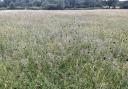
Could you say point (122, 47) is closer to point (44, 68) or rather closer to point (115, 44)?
point (115, 44)

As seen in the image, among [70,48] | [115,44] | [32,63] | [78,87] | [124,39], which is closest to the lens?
[78,87]

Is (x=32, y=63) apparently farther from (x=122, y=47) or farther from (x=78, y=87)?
(x=122, y=47)

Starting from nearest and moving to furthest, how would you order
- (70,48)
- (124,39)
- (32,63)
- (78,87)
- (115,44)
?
(78,87), (32,63), (70,48), (115,44), (124,39)

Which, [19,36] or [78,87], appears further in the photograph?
[19,36]

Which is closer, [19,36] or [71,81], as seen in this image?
[71,81]

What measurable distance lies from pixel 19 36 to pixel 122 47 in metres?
4.14

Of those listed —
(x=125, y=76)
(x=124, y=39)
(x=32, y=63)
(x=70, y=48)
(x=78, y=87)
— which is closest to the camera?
(x=78, y=87)

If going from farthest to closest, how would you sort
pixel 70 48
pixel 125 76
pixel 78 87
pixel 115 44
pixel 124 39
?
pixel 124 39, pixel 115 44, pixel 70 48, pixel 125 76, pixel 78 87

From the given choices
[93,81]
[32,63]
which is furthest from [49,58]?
[93,81]

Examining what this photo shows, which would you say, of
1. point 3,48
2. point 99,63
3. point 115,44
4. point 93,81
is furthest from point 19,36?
point 93,81

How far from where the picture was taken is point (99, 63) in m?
7.90

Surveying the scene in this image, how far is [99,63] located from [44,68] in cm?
149

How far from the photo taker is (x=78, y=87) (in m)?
6.52

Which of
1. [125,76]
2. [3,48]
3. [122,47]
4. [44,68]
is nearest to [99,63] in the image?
[125,76]
